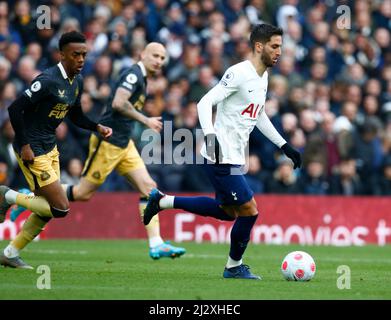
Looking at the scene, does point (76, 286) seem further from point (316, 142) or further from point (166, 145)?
point (316, 142)

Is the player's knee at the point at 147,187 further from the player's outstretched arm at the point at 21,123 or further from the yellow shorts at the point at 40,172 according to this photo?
the player's outstretched arm at the point at 21,123

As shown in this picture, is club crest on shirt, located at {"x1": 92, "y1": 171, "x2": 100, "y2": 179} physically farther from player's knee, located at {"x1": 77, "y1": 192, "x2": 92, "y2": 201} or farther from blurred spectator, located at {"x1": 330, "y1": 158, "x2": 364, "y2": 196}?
blurred spectator, located at {"x1": 330, "y1": 158, "x2": 364, "y2": 196}

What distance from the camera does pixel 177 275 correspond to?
35.7 ft

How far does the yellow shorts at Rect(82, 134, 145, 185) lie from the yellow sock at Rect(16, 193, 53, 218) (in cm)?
249

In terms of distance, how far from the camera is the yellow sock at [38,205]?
1109 centimetres

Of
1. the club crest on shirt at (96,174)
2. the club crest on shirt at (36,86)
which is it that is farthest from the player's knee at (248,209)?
the club crest on shirt at (96,174)

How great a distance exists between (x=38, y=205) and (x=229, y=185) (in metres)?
2.25

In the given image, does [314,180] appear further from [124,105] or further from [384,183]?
[124,105]

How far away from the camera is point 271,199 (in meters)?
18.2

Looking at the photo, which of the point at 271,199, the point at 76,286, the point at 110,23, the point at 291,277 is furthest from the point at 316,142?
the point at 76,286

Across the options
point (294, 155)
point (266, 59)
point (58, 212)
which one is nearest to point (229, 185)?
point (294, 155)

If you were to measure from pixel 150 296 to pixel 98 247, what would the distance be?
23.1 feet

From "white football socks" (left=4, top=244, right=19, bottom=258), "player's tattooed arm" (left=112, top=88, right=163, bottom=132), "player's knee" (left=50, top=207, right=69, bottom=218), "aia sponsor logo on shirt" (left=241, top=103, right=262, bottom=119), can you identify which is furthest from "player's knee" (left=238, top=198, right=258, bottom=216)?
"player's tattooed arm" (left=112, top=88, right=163, bottom=132)

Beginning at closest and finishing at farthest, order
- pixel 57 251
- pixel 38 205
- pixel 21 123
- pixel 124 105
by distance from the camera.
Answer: pixel 21 123 < pixel 38 205 < pixel 124 105 < pixel 57 251
